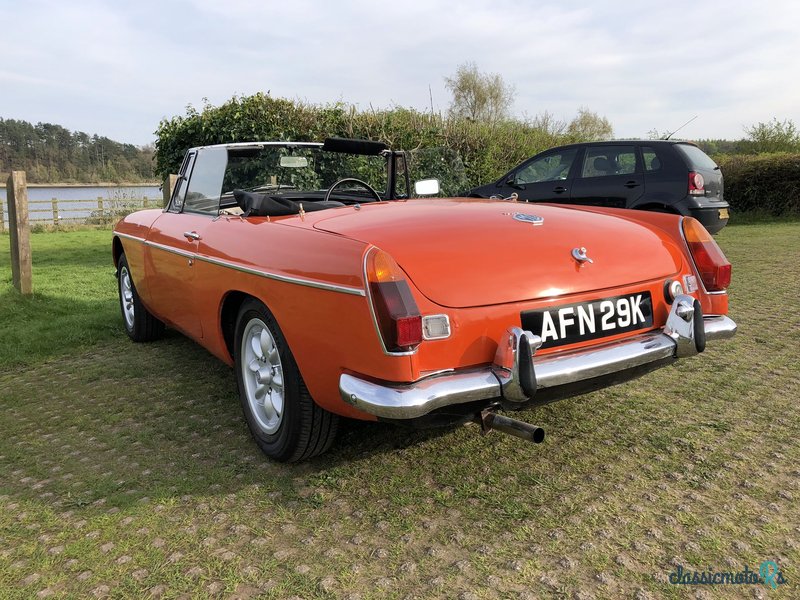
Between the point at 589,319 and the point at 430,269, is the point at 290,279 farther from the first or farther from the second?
the point at 589,319

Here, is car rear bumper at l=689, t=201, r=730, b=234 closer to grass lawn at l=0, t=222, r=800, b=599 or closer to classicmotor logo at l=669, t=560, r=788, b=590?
grass lawn at l=0, t=222, r=800, b=599

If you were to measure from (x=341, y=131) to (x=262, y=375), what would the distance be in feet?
28.2

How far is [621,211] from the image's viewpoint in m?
3.27

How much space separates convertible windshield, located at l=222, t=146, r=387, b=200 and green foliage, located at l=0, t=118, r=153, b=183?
989 inches

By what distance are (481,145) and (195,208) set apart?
9609 mm

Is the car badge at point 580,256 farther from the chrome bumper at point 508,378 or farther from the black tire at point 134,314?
the black tire at point 134,314

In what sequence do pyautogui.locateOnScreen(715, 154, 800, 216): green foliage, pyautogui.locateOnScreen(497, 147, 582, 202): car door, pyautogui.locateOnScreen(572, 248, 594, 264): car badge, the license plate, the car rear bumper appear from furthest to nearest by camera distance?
pyautogui.locateOnScreen(715, 154, 800, 216): green foliage < pyautogui.locateOnScreen(497, 147, 582, 202): car door < the car rear bumper < pyautogui.locateOnScreen(572, 248, 594, 264): car badge < the license plate

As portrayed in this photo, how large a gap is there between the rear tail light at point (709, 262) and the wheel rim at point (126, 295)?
4.34 meters

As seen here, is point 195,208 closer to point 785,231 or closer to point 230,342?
point 230,342

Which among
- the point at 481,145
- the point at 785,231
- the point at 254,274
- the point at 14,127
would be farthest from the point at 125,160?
the point at 254,274

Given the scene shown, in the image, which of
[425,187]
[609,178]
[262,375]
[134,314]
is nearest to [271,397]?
[262,375]

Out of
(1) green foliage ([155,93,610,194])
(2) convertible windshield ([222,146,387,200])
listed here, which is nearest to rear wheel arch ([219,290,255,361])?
(2) convertible windshield ([222,146,387,200])

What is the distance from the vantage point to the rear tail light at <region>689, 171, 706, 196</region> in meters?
7.51

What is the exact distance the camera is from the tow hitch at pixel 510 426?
2.21 metres
